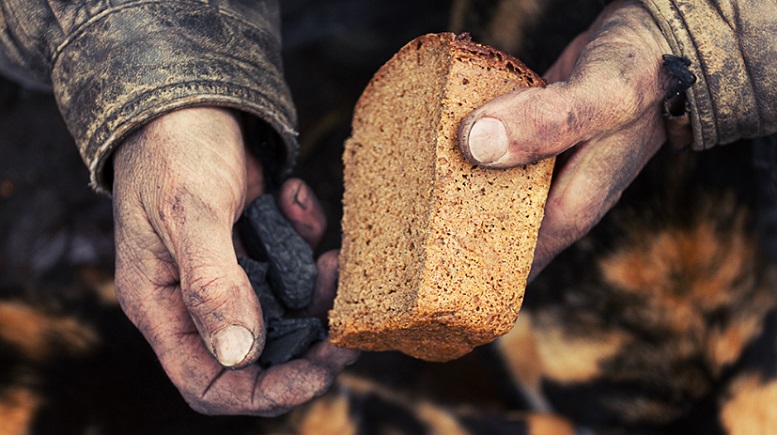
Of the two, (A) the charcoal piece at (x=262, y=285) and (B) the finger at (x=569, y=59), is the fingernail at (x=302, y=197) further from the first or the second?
(B) the finger at (x=569, y=59)

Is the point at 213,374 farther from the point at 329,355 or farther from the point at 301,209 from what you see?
the point at 301,209

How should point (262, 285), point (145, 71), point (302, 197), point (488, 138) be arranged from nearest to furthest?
point (488, 138) < point (145, 71) < point (262, 285) < point (302, 197)

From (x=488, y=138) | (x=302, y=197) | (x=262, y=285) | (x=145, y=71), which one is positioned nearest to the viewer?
(x=488, y=138)

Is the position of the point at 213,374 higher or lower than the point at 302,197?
lower

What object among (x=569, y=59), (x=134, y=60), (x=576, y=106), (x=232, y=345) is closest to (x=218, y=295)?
(x=232, y=345)

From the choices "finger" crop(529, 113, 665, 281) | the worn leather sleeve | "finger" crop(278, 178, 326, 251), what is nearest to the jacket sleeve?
"finger" crop(278, 178, 326, 251)

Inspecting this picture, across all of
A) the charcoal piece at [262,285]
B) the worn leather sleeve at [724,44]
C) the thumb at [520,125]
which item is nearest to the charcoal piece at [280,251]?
the charcoal piece at [262,285]
